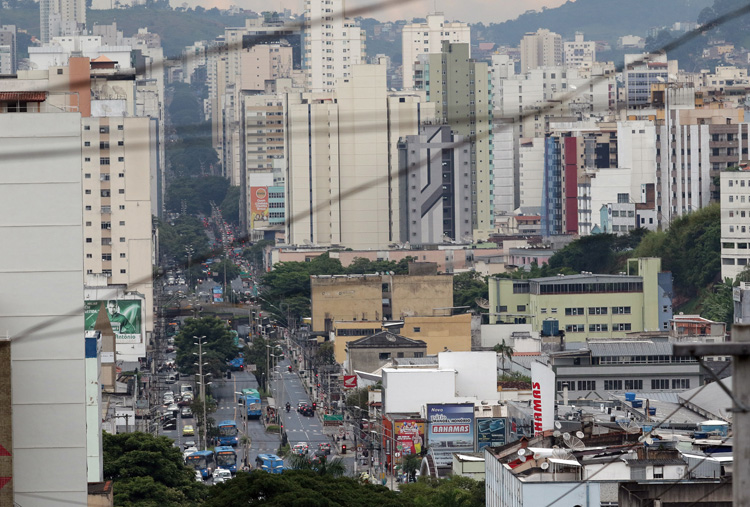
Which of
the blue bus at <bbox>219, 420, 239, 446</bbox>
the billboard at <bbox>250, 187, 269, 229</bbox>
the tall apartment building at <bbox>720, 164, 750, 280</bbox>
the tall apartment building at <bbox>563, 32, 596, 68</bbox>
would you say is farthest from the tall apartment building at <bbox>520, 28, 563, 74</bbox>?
the blue bus at <bbox>219, 420, 239, 446</bbox>

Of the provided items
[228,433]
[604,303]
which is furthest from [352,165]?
[228,433]

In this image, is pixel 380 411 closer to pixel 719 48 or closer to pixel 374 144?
pixel 374 144

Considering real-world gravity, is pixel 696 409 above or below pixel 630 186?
below

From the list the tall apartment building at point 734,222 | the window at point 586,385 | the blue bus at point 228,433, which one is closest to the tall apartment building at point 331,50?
the tall apartment building at point 734,222

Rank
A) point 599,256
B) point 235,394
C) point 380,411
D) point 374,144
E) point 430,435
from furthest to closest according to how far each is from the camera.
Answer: point 374,144 → point 599,256 → point 235,394 → point 380,411 → point 430,435

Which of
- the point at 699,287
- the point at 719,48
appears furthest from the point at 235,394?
the point at 719,48

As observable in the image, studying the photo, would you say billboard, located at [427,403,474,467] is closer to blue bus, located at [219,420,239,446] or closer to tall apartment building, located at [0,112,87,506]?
blue bus, located at [219,420,239,446]
